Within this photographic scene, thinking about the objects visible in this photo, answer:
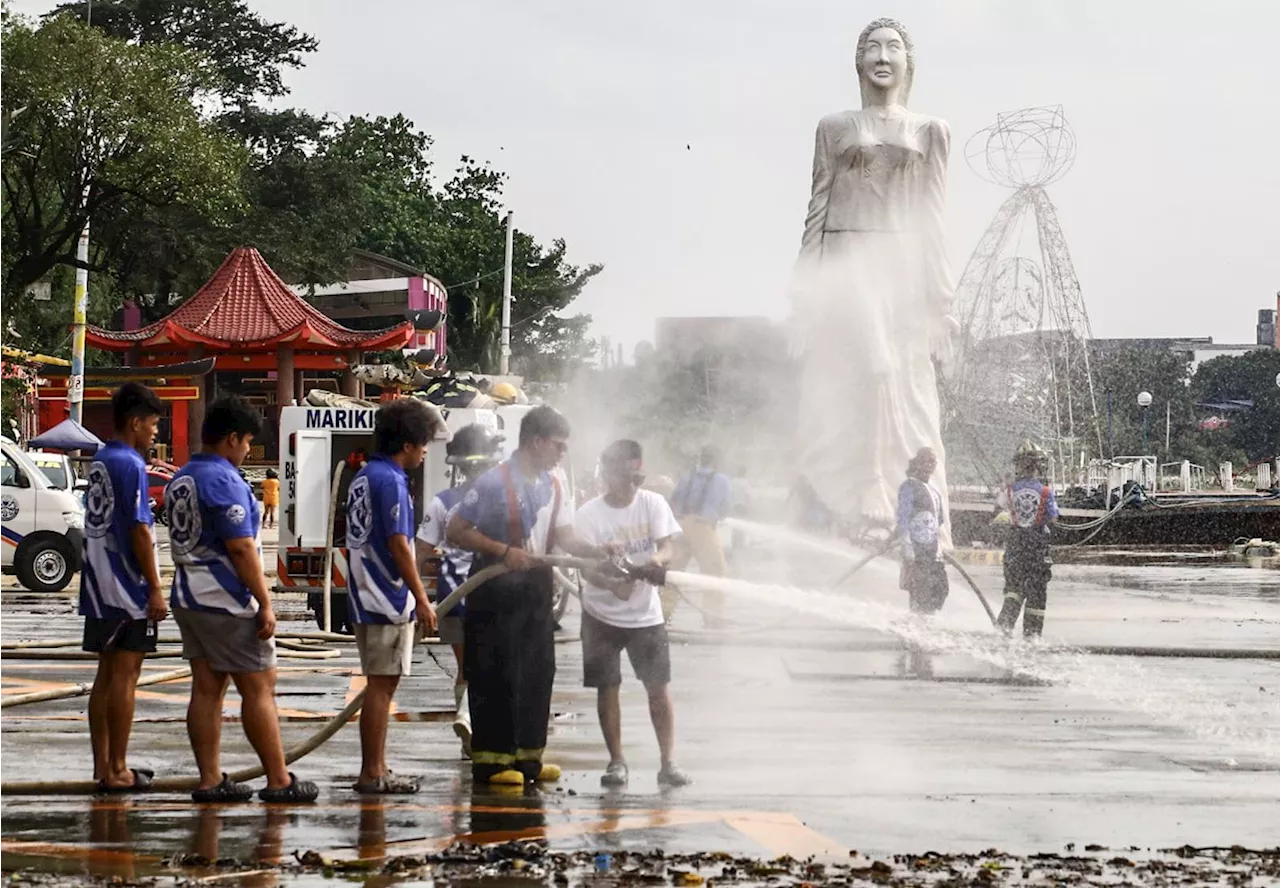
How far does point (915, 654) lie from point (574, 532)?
7.25 meters

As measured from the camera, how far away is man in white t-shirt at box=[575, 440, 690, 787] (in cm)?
996

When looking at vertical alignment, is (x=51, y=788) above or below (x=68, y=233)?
below

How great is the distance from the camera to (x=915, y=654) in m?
16.7

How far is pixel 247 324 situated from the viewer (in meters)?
53.1

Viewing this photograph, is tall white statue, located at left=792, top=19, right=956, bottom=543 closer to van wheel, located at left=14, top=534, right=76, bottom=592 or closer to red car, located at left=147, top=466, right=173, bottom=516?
Result: van wheel, located at left=14, top=534, right=76, bottom=592

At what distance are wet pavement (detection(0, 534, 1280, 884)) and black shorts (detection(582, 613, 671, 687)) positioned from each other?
0.47 meters

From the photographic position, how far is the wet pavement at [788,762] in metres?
8.16

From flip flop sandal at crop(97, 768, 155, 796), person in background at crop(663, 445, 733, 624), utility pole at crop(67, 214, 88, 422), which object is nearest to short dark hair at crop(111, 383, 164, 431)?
flip flop sandal at crop(97, 768, 155, 796)

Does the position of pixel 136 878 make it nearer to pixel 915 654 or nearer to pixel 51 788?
pixel 51 788

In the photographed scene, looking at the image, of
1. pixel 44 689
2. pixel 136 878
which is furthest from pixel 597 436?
pixel 136 878

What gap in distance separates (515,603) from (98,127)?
22810 millimetres

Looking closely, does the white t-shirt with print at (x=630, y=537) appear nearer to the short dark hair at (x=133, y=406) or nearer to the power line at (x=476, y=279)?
the short dark hair at (x=133, y=406)

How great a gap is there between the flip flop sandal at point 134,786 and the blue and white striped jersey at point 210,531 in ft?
2.79

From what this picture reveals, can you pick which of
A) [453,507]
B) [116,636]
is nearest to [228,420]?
[116,636]
